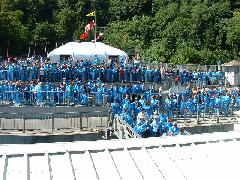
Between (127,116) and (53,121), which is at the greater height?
(127,116)

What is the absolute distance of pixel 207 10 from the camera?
65875mm

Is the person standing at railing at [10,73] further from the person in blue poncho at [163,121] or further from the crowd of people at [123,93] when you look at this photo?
the person in blue poncho at [163,121]

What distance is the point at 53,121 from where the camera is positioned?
19734 mm

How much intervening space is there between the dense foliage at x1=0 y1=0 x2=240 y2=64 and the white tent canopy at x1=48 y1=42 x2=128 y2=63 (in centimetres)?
1431

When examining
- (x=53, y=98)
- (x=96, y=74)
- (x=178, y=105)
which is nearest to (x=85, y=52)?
(x=96, y=74)

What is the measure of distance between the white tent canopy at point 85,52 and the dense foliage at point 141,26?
14312mm

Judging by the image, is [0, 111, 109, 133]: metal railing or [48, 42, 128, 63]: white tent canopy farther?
[48, 42, 128, 63]: white tent canopy

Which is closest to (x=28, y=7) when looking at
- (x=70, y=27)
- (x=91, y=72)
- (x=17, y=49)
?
(x=70, y=27)

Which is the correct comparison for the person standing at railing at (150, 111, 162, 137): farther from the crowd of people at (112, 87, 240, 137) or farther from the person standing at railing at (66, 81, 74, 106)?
the person standing at railing at (66, 81, 74, 106)

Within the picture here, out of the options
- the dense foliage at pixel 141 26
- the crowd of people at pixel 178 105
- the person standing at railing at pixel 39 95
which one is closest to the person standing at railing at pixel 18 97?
the person standing at railing at pixel 39 95

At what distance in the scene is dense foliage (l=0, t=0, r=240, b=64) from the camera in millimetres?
60844

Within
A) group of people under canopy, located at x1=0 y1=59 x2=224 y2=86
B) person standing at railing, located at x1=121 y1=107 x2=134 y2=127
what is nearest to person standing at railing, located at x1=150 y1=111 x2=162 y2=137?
person standing at railing, located at x1=121 y1=107 x2=134 y2=127

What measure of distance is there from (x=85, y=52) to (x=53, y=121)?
773 inches

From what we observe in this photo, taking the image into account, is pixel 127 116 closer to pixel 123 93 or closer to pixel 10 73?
pixel 123 93
